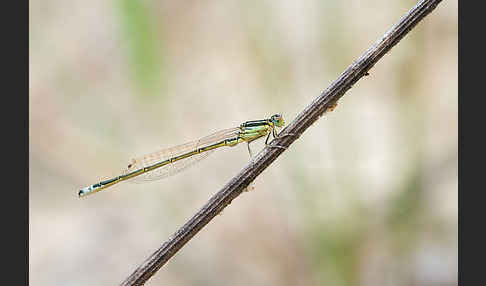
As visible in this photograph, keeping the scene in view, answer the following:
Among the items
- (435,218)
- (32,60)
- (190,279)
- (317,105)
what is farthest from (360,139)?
(32,60)

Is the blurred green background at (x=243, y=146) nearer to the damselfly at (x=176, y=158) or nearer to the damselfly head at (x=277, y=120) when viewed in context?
A: the damselfly at (x=176, y=158)

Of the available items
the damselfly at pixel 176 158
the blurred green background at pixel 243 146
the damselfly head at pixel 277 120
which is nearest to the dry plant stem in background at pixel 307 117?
the damselfly head at pixel 277 120

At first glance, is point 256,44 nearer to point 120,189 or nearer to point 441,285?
point 120,189

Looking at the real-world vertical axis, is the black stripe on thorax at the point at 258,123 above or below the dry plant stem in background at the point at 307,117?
above

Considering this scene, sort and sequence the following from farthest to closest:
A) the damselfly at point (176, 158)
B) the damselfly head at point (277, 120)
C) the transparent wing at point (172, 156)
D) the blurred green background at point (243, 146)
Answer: the blurred green background at point (243, 146) < the transparent wing at point (172, 156) < the damselfly at point (176, 158) < the damselfly head at point (277, 120)

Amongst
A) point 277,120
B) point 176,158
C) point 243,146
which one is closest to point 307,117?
point 277,120

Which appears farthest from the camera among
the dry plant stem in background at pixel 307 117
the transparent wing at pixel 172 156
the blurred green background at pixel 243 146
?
the blurred green background at pixel 243 146

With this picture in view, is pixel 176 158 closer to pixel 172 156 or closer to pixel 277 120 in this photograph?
pixel 172 156

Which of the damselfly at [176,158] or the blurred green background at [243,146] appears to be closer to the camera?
the damselfly at [176,158]
